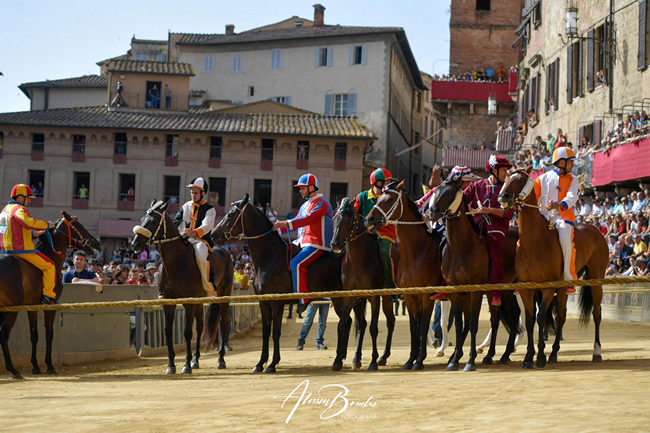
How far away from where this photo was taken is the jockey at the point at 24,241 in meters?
13.7

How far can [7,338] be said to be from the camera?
13250mm

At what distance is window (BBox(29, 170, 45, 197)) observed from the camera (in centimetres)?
5847

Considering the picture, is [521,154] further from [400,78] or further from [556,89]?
[400,78]

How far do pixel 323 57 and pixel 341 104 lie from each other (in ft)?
13.4

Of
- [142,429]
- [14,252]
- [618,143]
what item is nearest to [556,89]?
[618,143]

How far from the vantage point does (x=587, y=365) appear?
11555mm

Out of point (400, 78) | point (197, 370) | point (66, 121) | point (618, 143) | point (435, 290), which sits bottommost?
point (197, 370)

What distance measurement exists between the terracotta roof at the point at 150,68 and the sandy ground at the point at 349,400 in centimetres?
5153

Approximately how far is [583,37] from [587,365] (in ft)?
89.2

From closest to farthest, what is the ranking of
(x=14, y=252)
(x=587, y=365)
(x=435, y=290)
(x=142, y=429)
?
(x=142, y=429) → (x=435, y=290) → (x=587, y=365) → (x=14, y=252)

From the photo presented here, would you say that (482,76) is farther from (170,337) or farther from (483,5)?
(170,337)

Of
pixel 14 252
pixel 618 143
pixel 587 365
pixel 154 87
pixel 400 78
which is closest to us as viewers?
pixel 587 365

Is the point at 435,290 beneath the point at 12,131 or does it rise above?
beneath

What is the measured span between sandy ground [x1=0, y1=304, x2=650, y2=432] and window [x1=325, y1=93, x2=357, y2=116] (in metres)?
53.4
